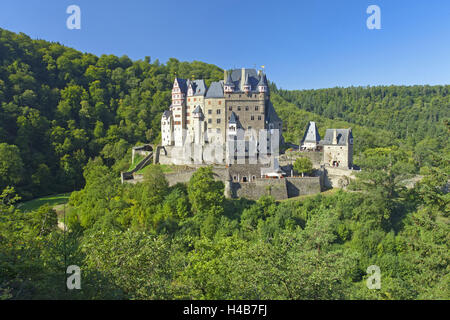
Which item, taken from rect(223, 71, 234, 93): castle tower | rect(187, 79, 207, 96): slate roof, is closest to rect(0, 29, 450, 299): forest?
rect(187, 79, 207, 96): slate roof

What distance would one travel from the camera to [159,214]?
35.6 meters

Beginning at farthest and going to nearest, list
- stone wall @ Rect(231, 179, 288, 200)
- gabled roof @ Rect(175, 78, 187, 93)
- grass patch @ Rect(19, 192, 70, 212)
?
gabled roof @ Rect(175, 78, 187, 93) < grass patch @ Rect(19, 192, 70, 212) < stone wall @ Rect(231, 179, 288, 200)

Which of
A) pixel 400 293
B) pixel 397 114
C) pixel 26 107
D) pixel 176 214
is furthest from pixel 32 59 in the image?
pixel 397 114

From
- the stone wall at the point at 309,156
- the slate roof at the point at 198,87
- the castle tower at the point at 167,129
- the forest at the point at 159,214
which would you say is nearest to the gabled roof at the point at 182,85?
the slate roof at the point at 198,87

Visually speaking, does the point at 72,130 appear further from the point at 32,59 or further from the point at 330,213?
the point at 330,213

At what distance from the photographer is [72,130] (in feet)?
213

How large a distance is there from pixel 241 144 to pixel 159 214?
14.2 metres

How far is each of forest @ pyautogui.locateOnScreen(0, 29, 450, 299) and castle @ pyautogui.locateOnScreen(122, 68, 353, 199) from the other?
251 centimetres

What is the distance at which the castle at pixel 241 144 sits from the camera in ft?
127

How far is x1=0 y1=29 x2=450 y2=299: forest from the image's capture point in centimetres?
1315

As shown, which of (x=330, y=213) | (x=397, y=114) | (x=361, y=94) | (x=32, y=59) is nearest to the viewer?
(x=330, y=213)

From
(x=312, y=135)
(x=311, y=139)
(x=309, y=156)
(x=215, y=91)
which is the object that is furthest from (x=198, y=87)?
(x=309, y=156)

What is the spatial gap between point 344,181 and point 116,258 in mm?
31892

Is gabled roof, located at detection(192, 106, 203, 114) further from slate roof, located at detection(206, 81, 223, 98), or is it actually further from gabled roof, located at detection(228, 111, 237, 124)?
gabled roof, located at detection(228, 111, 237, 124)
